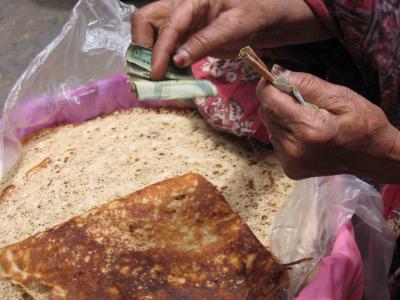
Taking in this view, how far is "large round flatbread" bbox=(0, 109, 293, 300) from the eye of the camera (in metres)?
1.17

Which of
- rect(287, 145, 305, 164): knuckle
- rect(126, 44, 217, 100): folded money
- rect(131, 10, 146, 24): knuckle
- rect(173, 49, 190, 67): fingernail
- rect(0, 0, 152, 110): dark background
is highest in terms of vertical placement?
rect(131, 10, 146, 24): knuckle

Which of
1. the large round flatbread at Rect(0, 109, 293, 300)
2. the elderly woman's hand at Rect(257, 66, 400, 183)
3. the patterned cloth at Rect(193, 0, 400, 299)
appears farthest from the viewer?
the large round flatbread at Rect(0, 109, 293, 300)

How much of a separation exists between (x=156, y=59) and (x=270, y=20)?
0.90 feet

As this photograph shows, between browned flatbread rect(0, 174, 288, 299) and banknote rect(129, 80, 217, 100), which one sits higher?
banknote rect(129, 80, 217, 100)

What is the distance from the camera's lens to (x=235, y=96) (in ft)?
4.28

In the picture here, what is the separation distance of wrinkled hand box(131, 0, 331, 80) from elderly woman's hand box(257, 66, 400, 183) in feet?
0.64

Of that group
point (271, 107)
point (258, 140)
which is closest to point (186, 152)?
point (258, 140)

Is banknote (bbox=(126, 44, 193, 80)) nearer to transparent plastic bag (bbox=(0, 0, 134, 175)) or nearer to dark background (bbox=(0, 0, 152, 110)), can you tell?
transparent plastic bag (bbox=(0, 0, 134, 175))

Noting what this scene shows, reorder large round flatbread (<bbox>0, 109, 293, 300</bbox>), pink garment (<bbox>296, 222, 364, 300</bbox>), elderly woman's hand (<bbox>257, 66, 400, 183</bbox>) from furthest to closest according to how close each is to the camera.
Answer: large round flatbread (<bbox>0, 109, 293, 300</bbox>) → pink garment (<bbox>296, 222, 364, 300</bbox>) → elderly woman's hand (<bbox>257, 66, 400, 183</bbox>)

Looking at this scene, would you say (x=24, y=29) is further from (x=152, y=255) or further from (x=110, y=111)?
(x=152, y=255)

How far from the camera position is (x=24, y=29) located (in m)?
1.93

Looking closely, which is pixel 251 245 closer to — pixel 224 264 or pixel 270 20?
pixel 224 264

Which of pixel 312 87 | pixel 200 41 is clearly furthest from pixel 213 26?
pixel 312 87

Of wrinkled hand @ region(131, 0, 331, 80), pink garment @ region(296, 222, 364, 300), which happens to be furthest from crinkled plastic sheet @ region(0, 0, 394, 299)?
wrinkled hand @ region(131, 0, 331, 80)
